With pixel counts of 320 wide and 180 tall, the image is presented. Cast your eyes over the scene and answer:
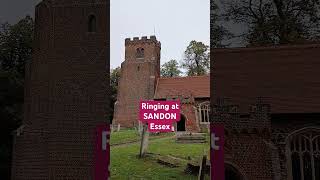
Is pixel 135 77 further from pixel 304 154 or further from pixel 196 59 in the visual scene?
pixel 304 154

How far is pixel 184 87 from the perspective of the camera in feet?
135

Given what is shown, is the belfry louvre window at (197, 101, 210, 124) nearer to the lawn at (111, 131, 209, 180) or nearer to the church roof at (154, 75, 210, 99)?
the church roof at (154, 75, 210, 99)

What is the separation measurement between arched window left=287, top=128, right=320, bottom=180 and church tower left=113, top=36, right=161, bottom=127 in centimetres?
2943

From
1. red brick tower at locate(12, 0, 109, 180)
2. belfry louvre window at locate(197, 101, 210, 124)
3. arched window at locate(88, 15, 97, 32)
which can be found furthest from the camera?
belfry louvre window at locate(197, 101, 210, 124)

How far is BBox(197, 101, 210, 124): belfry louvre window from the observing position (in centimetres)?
3791

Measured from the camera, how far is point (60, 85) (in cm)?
1659

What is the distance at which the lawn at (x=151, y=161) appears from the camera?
57.7 ft

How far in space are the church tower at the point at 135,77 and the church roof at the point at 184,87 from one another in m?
1.61

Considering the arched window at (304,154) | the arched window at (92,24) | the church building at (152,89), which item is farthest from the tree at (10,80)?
the church building at (152,89)

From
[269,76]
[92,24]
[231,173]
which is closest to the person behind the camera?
[231,173]

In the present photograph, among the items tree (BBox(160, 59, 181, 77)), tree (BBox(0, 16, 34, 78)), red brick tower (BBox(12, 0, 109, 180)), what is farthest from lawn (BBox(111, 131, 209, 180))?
tree (BBox(160, 59, 181, 77))

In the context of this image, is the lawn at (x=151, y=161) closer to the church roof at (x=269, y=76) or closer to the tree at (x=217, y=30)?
the church roof at (x=269, y=76)

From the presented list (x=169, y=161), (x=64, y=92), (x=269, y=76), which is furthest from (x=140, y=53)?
(x=269, y=76)

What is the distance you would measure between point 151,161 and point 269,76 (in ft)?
25.4
